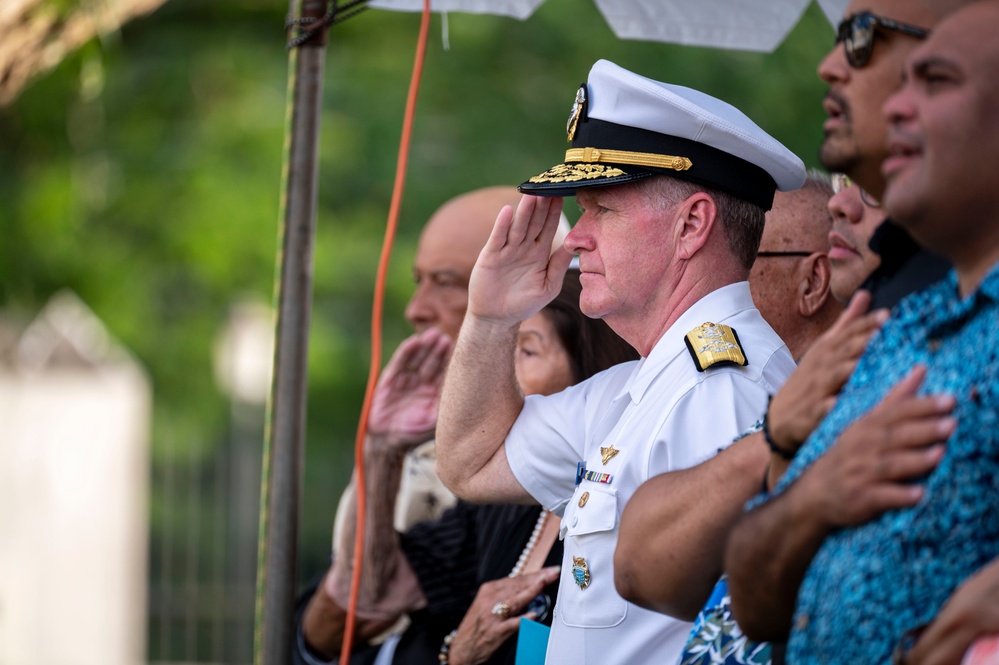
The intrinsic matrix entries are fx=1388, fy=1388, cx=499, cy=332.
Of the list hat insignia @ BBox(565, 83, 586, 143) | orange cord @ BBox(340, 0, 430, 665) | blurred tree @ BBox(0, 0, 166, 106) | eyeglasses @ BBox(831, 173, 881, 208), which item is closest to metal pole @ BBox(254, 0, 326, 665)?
orange cord @ BBox(340, 0, 430, 665)

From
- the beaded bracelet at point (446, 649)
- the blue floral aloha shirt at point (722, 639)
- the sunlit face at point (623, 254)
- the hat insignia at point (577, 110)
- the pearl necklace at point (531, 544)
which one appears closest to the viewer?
the blue floral aloha shirt at point (722, 639)

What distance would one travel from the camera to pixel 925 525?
136 cm

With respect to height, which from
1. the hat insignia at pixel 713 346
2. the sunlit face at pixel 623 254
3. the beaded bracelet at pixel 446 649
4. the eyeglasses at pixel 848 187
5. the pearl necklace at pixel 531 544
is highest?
the eyeglasses at pixel 848 187

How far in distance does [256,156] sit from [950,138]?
26.6ft

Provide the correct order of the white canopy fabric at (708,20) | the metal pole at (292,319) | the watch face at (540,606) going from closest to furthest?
1. the watch face at (540,606)
2. the metal pole at (292,319)
3. the white canopy fabric at (708,20)

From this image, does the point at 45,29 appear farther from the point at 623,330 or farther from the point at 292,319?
the point at 623,330

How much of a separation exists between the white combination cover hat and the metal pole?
1.00 m

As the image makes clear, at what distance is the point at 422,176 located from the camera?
9148 millimetres

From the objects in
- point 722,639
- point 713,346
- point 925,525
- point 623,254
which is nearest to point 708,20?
point 623,254

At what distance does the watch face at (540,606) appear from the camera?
9.29ft

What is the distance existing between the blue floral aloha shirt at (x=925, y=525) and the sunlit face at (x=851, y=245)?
0.77 metres

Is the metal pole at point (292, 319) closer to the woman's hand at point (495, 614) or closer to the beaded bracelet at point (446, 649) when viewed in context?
the beaded bracelet at point (446, 649)

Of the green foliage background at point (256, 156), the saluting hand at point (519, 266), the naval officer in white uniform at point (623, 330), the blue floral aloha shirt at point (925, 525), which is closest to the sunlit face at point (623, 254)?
the naval officer in white uniform at point (623, 330)

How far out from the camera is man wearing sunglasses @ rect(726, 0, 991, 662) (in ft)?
4.68
